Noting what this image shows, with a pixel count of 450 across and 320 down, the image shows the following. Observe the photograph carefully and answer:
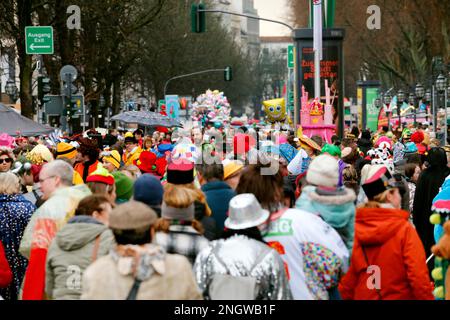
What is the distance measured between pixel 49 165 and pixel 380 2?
52.8m

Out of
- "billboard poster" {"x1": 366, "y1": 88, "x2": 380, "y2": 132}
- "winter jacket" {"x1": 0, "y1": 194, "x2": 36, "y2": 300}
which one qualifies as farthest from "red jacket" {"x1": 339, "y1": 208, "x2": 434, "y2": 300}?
"billboard poster" {"x1": 366, "y1": 88, "x2": 380, "y2": 132}

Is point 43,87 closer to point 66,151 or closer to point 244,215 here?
point 66,151

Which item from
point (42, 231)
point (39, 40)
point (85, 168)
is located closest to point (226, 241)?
point (42, 231)

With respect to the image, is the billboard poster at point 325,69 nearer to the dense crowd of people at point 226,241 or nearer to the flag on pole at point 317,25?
the flag on pole at point 317,25

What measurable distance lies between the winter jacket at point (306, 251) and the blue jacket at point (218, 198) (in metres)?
1.47

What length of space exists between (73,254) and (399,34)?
59.9 meters

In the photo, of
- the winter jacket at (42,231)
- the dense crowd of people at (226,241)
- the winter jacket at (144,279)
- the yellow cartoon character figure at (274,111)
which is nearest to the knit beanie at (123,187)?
the dense crowd of people at (226,241)

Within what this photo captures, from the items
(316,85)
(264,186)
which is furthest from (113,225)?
(316,85)

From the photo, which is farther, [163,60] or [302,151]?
[163,60]

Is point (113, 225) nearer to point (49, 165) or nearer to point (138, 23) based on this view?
point (49, 165)

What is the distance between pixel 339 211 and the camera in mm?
7645

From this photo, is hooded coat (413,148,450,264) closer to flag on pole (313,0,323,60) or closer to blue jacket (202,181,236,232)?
blue jacket (202,181,236,232)

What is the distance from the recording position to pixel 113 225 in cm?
584

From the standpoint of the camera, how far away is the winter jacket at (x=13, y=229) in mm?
9930
